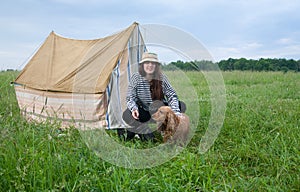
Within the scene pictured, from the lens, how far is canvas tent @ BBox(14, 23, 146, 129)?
148 inches

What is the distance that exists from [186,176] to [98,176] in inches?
25.7

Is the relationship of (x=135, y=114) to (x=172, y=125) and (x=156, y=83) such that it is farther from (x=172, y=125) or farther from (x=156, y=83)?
(x=156, y=83)

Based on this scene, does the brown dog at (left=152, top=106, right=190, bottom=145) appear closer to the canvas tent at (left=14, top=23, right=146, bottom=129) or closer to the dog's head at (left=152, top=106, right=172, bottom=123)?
the dog's head at (left=152, top=106, right=172, bottom=123)

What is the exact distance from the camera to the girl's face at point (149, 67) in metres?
3.46

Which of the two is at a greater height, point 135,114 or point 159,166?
point 135,114

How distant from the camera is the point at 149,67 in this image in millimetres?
3479

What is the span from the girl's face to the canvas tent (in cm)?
49

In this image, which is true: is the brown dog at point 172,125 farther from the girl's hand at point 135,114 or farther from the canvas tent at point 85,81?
the canvas tent at point 85,81

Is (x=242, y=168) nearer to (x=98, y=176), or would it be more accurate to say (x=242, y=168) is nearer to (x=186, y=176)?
(x=186, y=176)

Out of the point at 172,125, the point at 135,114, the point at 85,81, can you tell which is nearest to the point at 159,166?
the point at 172,125

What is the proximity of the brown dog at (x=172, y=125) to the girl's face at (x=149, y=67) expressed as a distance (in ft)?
2.19

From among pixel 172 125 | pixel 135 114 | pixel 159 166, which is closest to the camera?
pixel 159 166

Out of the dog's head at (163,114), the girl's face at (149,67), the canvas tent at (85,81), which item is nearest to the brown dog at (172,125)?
the dog's head at (163,114)

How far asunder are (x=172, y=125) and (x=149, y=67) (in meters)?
0.88
